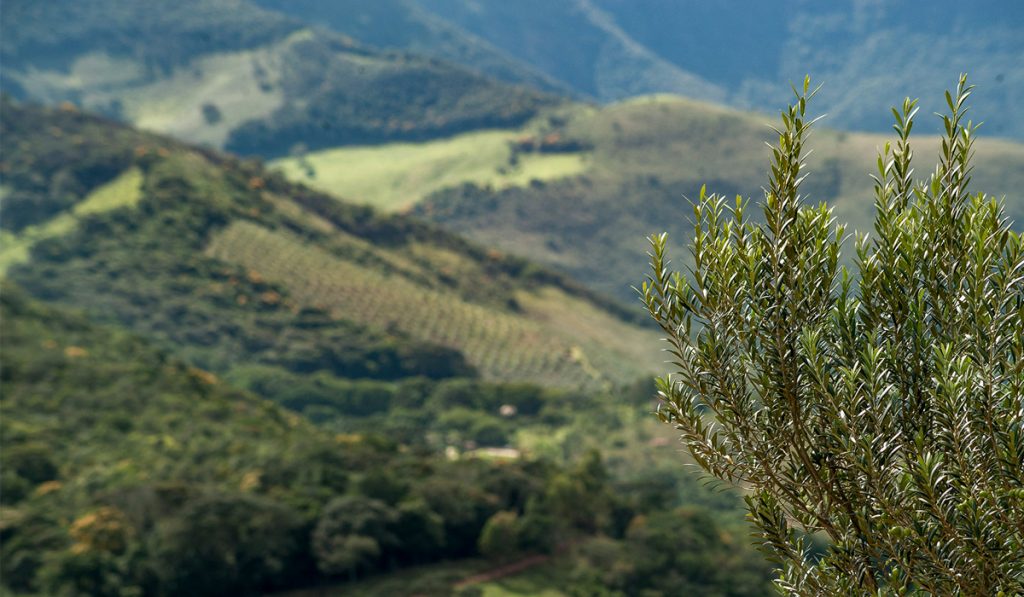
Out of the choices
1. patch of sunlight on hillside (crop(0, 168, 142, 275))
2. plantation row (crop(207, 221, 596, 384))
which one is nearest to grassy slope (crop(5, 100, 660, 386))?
plantation row (crop(207, 221, 596, 384))

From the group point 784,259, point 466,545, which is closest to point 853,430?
point 784,259

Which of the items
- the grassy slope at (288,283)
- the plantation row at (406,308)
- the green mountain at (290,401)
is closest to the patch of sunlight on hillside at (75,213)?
the green mountain at (290,401)

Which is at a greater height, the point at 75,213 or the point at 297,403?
the point at 75,213

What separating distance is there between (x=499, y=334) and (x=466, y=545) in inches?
3147

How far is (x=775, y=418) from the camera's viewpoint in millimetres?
11117

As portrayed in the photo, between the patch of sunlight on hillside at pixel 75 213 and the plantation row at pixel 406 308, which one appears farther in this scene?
the patch of sunlight on hillside at pixel 75 213

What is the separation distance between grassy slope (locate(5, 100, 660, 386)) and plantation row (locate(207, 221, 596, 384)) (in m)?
0.17

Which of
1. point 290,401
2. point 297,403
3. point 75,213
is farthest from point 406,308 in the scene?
point 75,213

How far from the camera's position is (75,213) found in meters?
149

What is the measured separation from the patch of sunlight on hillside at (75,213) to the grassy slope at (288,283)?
6.33ft

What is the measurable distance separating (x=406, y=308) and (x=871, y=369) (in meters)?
131

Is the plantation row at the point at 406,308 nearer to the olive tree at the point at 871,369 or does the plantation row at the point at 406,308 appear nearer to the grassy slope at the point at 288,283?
the grassy slope at the point at 288,283

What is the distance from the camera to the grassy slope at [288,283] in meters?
132

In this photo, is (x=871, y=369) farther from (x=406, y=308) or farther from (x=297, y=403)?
(x=406, y=308)
